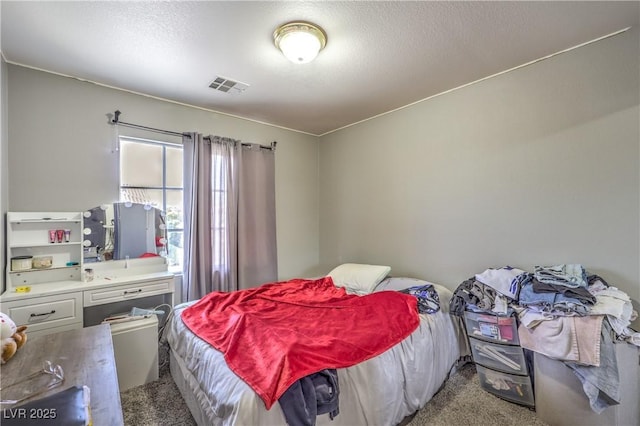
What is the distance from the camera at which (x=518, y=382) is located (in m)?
1.91

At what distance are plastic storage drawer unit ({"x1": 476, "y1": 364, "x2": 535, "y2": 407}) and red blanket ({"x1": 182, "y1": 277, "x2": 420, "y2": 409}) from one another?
66 cm

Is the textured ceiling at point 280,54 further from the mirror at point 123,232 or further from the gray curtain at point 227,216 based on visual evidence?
the mirror at point 123,232

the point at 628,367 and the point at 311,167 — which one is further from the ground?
the point at 311,167

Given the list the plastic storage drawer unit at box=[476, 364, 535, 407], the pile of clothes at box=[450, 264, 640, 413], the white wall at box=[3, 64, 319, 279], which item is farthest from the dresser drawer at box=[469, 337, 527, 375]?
the white wall at box=[3, 64, 319, 279]

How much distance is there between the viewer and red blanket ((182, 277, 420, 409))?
1376 millimetres

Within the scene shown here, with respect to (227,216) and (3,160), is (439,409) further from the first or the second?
(3,160)

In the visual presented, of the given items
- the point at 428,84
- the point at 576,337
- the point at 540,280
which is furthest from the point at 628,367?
the point at 428,84

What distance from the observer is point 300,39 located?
5.76ft

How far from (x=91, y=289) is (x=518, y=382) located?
3.14m

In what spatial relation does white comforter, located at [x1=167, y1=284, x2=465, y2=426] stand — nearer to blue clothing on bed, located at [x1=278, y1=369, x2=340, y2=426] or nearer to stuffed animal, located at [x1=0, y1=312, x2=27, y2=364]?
blue clothing on bed, located at [x1=278, y1=369, x2=340, y2=426]

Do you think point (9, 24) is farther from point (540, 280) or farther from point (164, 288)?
point (540, 280)

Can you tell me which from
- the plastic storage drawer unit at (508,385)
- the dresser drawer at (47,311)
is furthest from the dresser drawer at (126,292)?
the plastic storage drawer unit at (508,385)

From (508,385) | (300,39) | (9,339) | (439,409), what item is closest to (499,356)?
(508,385)

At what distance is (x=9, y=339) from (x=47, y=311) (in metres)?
0.98
